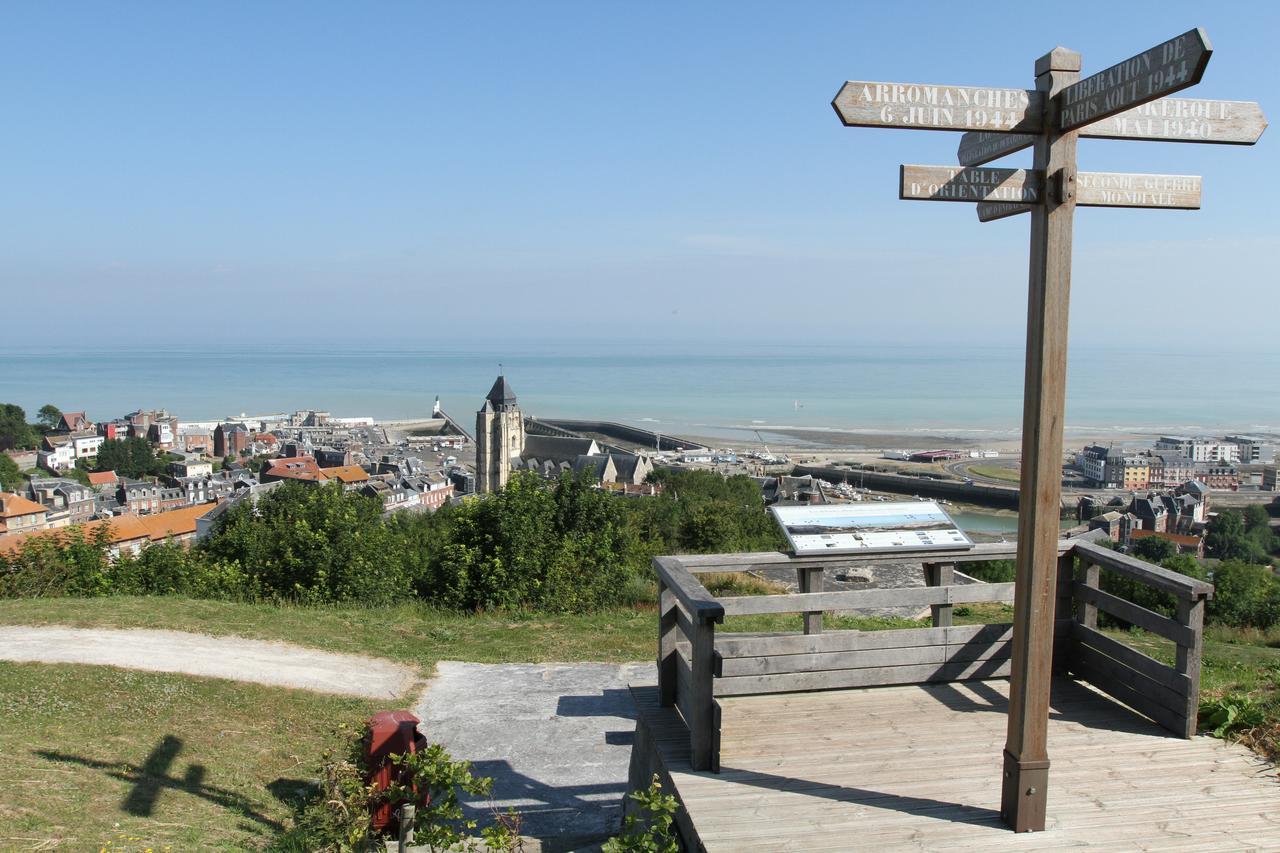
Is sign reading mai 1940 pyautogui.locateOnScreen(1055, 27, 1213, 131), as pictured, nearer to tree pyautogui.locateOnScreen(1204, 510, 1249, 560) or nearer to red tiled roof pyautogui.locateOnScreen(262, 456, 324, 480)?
tree pyautogui.locateOnScreen(1204, 510, 1249, 560)

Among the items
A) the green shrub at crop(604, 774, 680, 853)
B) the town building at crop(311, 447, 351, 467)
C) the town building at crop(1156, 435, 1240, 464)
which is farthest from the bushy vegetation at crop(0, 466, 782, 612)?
the town building at crop(311, 447, 351, 467)

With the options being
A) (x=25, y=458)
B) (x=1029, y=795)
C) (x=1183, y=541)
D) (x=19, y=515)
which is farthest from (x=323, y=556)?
(x=25, y=458)

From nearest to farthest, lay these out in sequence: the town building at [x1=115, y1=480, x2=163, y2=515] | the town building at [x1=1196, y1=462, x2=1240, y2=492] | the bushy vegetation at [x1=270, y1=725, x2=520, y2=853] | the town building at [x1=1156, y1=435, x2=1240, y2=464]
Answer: the bushy vegetation at [x1=270, y1=725, x2=520, y2=853] < the town building at [x1=1196, y1=462, x2=1240, y2=492] < the town building at [x1=1156, y1=435, x2=1240, y2=464] < the town building at [x1=115, y1=480, x2=163, y2=515]

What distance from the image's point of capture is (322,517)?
15867 mm

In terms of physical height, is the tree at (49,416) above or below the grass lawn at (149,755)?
below

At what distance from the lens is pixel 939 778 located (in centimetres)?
499

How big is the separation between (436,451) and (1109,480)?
8005 cm

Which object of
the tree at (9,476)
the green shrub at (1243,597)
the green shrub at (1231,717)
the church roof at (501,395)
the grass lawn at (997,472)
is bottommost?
the tree at (9,476)

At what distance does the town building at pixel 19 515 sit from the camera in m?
58.3

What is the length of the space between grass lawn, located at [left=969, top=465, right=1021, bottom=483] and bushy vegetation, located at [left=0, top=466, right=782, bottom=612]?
64212mm

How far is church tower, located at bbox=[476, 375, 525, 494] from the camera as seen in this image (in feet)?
303

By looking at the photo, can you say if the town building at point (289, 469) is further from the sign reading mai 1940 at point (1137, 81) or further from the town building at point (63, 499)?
the sign reading mai 1940 at point (1137, 81)

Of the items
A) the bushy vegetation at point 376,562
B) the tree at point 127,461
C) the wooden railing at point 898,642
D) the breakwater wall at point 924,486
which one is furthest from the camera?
the tree at point 127,461

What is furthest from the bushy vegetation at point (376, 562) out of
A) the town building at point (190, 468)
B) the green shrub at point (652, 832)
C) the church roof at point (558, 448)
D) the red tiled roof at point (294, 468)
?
the town building at point (190, 468)
